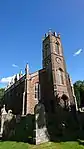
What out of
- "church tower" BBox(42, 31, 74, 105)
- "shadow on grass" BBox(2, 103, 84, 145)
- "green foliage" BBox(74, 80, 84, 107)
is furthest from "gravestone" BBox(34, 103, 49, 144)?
"green foliage" BBox(74, 80, 84, 107)

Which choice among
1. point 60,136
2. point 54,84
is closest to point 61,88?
point 54,84

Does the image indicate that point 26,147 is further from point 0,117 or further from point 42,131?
point 0,117

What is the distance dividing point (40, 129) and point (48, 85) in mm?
15184

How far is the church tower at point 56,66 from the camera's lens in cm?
3036

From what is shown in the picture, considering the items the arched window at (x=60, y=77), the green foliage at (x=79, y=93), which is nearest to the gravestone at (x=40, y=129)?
the arched window at (x=60, y=77)

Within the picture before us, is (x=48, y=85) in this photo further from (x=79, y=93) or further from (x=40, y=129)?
(x=79, y=93)

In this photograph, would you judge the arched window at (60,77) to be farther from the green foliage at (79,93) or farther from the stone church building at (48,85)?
the green foliage at (79,93)

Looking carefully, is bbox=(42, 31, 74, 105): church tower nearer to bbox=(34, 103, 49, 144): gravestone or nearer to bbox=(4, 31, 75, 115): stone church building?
bbox=(4, 31, 75, 115): stone church building

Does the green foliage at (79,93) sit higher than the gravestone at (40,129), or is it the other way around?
the green foliage at (79,93)

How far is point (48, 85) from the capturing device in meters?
31.7

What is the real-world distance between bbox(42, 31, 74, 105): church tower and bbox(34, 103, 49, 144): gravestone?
1076cm

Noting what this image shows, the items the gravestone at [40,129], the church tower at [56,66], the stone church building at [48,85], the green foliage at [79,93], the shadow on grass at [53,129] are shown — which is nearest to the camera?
the gravestone at [40,129]

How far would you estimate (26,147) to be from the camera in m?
14.3

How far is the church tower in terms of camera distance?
30.4 m
